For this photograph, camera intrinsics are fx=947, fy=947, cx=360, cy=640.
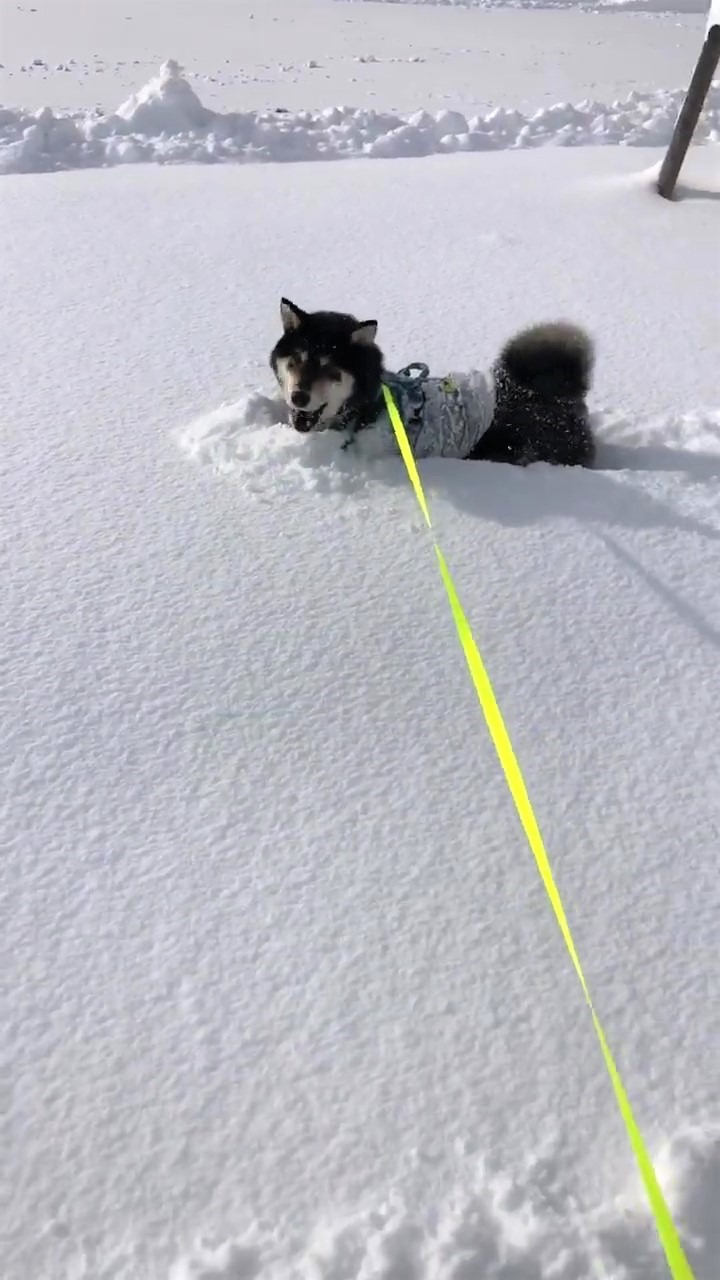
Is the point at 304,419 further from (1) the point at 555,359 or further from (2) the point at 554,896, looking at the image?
(2) the point at 554,896

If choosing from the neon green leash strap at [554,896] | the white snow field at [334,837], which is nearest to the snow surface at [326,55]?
the white snow field at [334,837]

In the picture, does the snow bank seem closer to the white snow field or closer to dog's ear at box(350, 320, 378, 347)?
the white snow field

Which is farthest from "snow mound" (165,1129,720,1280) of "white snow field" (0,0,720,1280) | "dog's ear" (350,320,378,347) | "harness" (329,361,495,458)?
"dog's ear" (350,320,378,347)

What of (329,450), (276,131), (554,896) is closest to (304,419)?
(329,450)

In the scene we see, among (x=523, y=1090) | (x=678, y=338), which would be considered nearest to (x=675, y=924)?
(x=523, y=1090)

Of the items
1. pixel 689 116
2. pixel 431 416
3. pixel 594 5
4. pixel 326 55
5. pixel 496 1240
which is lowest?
pixel 496 1240

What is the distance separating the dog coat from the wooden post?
364cm

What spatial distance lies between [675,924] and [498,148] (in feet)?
24.7

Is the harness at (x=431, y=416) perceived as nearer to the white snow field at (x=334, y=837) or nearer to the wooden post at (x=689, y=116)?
the white snow field at (x=334, y=837)

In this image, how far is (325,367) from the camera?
263cm

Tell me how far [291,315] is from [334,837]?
67.2 inches

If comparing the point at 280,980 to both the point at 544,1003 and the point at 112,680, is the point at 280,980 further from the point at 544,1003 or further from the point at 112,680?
the point at 112,680

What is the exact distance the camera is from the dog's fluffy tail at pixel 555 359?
115 inches

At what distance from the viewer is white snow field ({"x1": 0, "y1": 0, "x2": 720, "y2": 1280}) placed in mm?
1161
